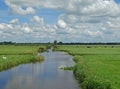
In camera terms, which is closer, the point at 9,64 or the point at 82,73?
the point at 82,73

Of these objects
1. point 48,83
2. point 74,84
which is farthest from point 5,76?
point 74,84

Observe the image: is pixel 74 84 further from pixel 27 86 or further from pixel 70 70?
pixel 70 70

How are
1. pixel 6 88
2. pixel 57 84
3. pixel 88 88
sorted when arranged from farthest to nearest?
1. pixel 57 84
2. pixel 6 88
3. pixel 88 88

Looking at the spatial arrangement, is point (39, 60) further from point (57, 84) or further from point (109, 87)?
point (109, 87)

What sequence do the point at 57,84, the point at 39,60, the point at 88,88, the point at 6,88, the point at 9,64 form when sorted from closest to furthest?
the point at 88,88, the point at 6,88, the point at 57,84, the point at 9,64, the point at 39,60

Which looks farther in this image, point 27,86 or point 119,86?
point 27,86

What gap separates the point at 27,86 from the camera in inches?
1105

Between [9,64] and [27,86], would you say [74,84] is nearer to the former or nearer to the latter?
[27,86]

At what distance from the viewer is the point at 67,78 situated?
109 feet

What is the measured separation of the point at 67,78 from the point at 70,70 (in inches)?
304

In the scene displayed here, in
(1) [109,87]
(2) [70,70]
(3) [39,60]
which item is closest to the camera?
(1) [109,87]

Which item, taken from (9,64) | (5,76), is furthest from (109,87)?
(9,64)

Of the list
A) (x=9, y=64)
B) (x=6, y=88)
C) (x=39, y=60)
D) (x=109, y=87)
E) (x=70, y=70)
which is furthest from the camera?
(x=39, y=60)

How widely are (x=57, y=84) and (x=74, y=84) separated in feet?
6.72
